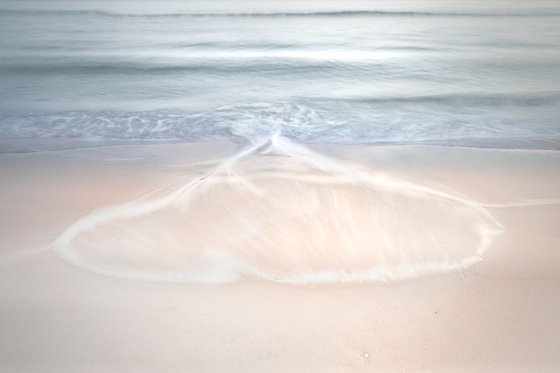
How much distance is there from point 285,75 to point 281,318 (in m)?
7.57

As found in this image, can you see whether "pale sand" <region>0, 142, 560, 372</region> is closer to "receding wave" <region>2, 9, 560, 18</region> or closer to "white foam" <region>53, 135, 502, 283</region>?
"white foam" <region>53, 135, 502, 283</region>

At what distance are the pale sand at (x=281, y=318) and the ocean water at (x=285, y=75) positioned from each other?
2716mm

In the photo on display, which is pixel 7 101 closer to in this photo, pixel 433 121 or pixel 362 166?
pixel 362 166

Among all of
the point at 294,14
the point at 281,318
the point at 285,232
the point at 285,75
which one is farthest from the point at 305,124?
the point at 294,14

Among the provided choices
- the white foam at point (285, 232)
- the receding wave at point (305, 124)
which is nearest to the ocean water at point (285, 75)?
the receding wave at point (305, 124)

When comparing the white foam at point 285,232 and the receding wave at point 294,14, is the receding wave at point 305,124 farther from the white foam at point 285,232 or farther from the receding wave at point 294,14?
the receding wave at point 294,14

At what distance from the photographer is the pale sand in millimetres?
2287

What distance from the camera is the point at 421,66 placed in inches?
402

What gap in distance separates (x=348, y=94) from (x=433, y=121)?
1.89 m

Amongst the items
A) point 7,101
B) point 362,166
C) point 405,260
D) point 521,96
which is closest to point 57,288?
point 405,260

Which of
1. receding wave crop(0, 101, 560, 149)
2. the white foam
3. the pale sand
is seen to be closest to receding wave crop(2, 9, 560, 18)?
receding wave crop(0, 101, 560, 149)

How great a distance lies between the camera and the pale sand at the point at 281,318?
2.29 meters

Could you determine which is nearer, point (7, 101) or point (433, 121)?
point (433, 121)

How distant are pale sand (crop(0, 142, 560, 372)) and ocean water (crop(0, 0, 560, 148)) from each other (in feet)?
8.91
